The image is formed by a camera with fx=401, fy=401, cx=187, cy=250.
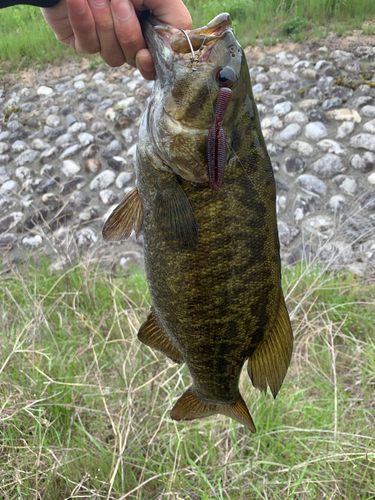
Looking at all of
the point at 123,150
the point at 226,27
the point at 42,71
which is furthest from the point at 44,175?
the point at 226,27

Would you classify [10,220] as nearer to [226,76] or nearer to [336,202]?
[336,202]

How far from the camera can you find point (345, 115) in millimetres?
4324

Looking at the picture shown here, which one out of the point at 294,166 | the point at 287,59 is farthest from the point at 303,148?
the point at 287,59

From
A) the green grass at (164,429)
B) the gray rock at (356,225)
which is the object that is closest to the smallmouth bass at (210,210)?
the green grass at (164,429)

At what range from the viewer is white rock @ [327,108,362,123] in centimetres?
427

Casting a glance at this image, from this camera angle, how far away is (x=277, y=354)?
125cm

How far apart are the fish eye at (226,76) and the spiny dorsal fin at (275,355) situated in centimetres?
64

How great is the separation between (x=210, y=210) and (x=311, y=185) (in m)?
3.25

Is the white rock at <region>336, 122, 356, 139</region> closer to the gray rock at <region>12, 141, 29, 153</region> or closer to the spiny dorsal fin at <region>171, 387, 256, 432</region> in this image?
the spiny dorsal fin at <region>171, 387, 256, 432</region>

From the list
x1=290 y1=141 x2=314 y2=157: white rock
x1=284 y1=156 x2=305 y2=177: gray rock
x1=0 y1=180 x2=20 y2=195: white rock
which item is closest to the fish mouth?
x1=284 y1=156 x2=305 y2=177: gray rock

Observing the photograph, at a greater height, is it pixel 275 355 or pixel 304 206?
pixel 275 355

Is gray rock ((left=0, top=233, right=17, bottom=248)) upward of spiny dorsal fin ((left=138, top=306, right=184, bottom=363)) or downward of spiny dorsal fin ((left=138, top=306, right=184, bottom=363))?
downward

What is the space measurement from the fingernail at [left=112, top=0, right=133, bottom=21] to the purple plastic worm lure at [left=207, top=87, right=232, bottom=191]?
0.50m

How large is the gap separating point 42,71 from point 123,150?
2.55 meters
